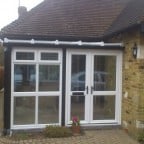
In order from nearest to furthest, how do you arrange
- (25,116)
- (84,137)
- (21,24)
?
(84,137)
(25,116)
(21,24)

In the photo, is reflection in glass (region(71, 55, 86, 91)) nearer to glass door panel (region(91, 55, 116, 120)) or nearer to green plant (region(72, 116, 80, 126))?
glass door panel (region(91, 55, 116, 120))

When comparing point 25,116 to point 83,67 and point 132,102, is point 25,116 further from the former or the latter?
point 132,102

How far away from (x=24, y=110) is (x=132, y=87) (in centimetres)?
323

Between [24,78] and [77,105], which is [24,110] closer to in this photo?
[24,78]

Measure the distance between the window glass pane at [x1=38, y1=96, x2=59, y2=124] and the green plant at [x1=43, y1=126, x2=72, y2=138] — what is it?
1.94 ft

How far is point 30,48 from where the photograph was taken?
9227 mm

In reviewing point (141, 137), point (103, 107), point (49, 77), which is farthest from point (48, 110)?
point (141, 137)

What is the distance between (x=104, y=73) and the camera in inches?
389

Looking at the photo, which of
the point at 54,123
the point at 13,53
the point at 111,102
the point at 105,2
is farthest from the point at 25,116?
the point at 105,2

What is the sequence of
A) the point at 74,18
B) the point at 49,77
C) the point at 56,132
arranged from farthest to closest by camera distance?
1. the point at 74,18
2. the point at 49,77
3. the point at 56,132

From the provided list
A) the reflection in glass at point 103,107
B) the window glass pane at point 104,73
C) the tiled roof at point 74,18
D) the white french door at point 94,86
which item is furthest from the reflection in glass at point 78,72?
the tiled roof at point 74,18

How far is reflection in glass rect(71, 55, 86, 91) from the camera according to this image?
31.7 feet

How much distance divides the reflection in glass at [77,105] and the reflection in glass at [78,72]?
0.28 meters

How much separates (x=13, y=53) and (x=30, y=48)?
1.67 ft
